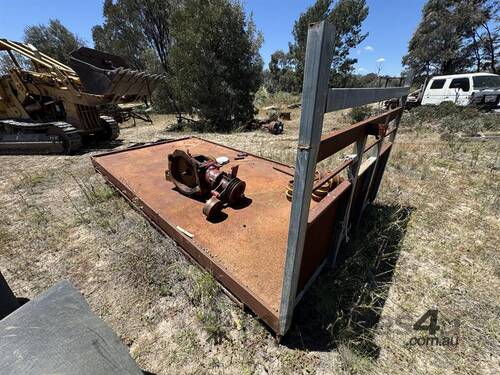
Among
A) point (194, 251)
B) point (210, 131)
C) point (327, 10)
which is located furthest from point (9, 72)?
point (327, 10)

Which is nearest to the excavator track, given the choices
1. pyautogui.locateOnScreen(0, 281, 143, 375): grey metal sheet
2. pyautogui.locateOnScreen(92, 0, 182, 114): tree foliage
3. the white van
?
pyautogui.locateOnScreen(0, 281, 143, 375): grey metal sheet

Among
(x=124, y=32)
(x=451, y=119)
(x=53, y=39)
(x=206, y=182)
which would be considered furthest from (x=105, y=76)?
(x=53, y=39)

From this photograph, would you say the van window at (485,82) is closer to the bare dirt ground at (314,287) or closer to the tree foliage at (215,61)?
the bare dirt ground at (314,287)

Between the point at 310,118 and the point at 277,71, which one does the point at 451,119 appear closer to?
the point at 310,118

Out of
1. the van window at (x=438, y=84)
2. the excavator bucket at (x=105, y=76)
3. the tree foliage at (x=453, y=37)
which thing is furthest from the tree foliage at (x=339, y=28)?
the excavator bucket at (x=105, y=76)

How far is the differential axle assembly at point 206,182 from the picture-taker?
263cm

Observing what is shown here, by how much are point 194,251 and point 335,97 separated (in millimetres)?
1751

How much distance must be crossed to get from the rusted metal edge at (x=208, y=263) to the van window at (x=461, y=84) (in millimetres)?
12362

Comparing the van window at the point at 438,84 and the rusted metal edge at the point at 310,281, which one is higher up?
the van window at the point at 438,84

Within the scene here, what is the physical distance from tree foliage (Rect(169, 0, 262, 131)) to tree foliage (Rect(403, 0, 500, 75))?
15.0 meters

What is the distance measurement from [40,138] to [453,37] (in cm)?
2669

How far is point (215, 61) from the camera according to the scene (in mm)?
9539

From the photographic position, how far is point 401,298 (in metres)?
1.99

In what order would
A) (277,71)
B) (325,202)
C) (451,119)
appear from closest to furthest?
(325,202) < (451,119) < (277,71)
